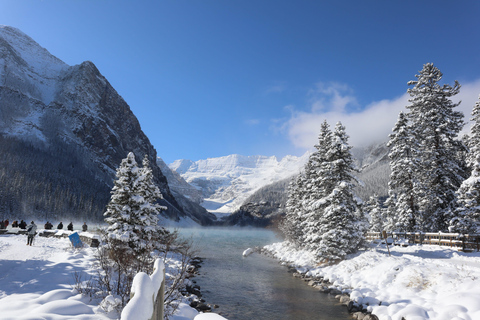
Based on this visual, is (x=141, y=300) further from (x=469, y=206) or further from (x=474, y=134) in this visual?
(x=474, y=134)

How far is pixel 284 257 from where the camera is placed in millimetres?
36500

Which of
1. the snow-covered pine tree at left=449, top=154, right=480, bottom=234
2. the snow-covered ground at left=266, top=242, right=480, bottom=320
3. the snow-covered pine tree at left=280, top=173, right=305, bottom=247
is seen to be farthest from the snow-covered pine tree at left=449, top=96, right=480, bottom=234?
the snow-covered pine tree at left=280, top=173, right=305, bottom=247

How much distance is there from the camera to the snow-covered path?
23.1ft

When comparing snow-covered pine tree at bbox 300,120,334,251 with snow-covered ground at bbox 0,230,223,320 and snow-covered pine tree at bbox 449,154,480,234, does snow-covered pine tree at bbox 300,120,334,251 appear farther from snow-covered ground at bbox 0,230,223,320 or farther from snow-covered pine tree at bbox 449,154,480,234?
snow-covered ground at bbox 0,230,223,320

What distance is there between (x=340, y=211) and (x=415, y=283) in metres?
10.5

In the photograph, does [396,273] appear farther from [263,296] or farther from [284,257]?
[284,257]

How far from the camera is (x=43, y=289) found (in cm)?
1028

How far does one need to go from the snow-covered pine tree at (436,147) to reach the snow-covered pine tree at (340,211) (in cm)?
690

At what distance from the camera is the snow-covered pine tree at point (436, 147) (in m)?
25.7

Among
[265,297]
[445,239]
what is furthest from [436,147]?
[265,297]

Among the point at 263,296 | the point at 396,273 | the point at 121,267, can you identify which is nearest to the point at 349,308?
the point at 396,273

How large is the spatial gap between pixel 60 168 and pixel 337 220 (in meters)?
140

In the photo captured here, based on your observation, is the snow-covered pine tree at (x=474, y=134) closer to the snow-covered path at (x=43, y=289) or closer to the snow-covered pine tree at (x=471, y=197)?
the snow-covered pine tree at (x=471, y=197)

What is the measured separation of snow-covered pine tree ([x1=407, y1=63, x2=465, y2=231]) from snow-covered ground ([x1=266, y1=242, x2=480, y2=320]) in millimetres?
5282
